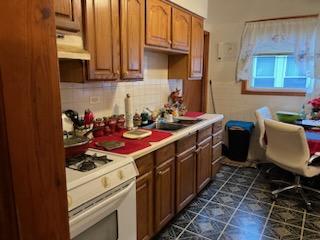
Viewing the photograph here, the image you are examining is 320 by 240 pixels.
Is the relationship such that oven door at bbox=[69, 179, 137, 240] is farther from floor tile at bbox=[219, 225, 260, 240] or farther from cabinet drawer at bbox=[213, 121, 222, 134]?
cabinet drawer at bbox=[213, 121, 222, 134]

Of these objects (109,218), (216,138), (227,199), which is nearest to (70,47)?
(109,218)

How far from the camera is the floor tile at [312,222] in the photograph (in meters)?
2.43

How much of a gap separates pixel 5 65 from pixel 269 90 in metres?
4.09

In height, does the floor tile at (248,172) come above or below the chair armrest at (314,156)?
below

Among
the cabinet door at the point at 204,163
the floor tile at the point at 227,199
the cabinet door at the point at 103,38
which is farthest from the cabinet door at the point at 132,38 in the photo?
the floor tile at the point at 227,199

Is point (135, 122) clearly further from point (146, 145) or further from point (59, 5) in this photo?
point (59, 5)

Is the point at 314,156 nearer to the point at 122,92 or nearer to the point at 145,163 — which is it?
the point at 145,163

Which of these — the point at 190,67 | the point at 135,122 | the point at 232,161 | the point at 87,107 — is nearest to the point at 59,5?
the point at 87,107

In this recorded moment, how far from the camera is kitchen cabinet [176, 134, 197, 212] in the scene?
7.99ft

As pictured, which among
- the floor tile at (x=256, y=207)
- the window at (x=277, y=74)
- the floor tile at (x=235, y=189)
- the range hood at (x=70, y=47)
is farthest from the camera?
the window at (x=277, y=74)

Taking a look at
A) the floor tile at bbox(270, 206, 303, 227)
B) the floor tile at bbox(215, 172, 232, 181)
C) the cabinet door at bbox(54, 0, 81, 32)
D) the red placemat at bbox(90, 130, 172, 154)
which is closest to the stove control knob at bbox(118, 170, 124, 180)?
the red placemat at bbox(90, 130, 172, 154)

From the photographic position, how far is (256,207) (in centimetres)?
280

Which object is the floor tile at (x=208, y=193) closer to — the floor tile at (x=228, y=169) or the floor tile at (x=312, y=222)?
the floor tile at (x=228, y=169)

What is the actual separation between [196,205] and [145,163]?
122 cm
